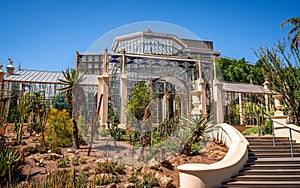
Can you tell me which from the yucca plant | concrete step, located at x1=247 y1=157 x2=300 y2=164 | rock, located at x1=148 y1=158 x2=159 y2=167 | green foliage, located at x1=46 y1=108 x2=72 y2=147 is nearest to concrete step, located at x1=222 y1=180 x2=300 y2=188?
concrete step, located at x1=247 y1=157 x2=300 y2=164

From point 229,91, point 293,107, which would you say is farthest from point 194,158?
point 229,91

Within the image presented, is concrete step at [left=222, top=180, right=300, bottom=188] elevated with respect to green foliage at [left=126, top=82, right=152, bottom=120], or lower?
lower

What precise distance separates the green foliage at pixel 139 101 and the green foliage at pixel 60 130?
412 cm

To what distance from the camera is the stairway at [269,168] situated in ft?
17.7

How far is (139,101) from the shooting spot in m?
6.74

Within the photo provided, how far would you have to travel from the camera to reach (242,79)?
2623 cm

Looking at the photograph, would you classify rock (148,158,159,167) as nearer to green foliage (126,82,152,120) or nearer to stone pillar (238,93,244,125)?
green foliage (126,82,152,120)

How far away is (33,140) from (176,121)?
6569 mm

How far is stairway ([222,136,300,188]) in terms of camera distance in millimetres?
5410

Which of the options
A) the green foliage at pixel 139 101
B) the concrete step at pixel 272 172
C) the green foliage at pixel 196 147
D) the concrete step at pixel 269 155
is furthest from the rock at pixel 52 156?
the concrete step at pixel 269 155

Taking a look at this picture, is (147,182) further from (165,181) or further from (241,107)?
(241,107)

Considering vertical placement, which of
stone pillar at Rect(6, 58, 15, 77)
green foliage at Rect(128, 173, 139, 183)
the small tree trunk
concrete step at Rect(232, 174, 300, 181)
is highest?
stone pillar at Rect(6, 58, 15, 77)

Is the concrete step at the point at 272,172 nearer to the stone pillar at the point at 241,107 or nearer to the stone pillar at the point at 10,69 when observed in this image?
the stone pillar at the point at 241,107

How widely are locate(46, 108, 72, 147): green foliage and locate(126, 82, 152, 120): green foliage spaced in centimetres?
412
